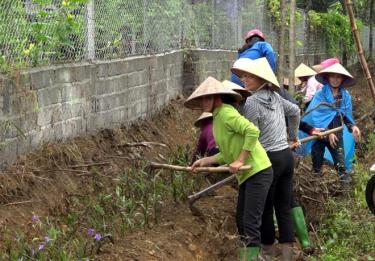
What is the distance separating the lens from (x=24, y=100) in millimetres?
6262

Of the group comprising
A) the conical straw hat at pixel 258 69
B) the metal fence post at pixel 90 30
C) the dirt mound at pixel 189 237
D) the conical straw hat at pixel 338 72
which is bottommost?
the dirt mound at pixel 189 237

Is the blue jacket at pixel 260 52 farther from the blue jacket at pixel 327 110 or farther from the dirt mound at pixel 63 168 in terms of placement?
the dirt mound at pixel 63 168

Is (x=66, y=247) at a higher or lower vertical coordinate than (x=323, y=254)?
higher

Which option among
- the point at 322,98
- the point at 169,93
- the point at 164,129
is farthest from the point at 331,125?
the point at 169,93

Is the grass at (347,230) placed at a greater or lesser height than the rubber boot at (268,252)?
lesser

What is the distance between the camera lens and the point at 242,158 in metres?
5.23

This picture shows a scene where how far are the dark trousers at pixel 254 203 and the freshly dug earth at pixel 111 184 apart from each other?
571 millimetres

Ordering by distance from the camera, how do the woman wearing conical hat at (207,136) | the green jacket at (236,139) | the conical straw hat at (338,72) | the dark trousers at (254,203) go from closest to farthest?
the green jacket at (236,139) → the dark trousers at (254,203) → the woman wearing conical hat at (207,136) → the conical straw hat at (338,72)

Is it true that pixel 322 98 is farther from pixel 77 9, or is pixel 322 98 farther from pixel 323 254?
pixel 77 9

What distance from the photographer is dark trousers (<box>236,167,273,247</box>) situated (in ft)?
17.7

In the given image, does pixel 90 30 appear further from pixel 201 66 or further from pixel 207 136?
pixel 201 66

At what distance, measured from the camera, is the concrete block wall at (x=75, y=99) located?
6125mm

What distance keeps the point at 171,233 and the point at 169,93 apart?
190 inches

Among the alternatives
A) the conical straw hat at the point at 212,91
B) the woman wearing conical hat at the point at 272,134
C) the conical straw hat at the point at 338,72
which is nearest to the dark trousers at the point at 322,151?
the conical straw hat at the point at 338,72
